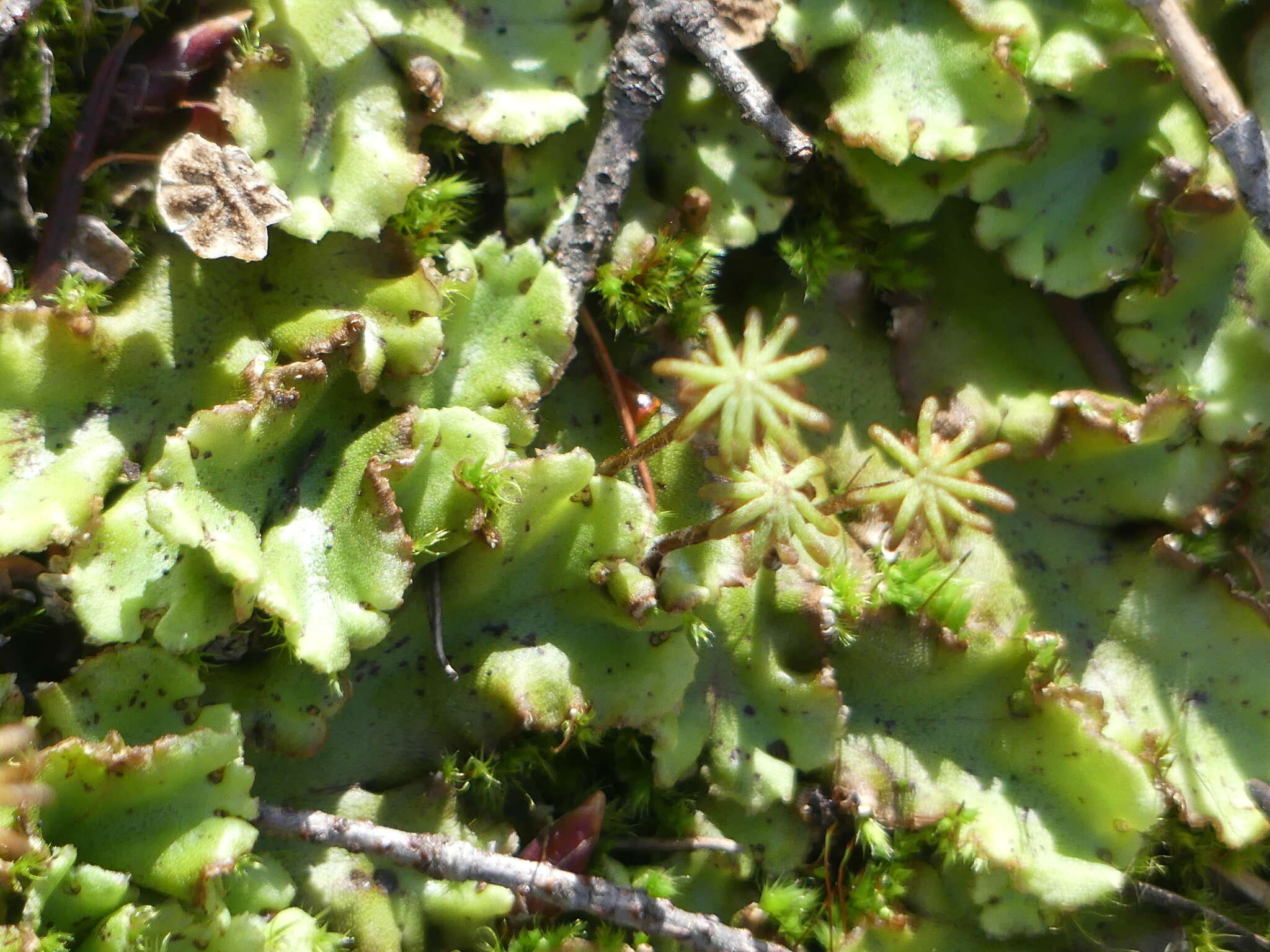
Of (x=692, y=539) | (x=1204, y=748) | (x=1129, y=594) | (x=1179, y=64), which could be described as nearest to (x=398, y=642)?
(x=692, y=539)

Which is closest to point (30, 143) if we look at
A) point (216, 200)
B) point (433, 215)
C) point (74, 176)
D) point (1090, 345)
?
point (74, 176)

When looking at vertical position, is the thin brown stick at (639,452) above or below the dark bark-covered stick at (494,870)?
above

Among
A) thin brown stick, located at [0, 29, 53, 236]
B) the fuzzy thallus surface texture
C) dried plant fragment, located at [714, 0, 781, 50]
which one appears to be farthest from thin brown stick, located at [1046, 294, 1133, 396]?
thin brown stick, located at [0, 29, 53, 236]

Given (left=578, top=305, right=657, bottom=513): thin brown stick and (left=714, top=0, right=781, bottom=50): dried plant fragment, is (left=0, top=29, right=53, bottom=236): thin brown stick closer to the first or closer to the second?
(left=578, top=305, right=657, bottom=513): thin brown stick

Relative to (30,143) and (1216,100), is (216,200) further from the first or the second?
(1216,100)

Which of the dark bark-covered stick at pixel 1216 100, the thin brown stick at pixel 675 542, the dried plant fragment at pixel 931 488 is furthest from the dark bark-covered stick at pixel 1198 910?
the dark bark-covered stick at pixel 1216 100

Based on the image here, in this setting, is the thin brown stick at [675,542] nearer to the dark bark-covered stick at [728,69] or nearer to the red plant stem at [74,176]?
the dark bark-covered stick at [728,69]
